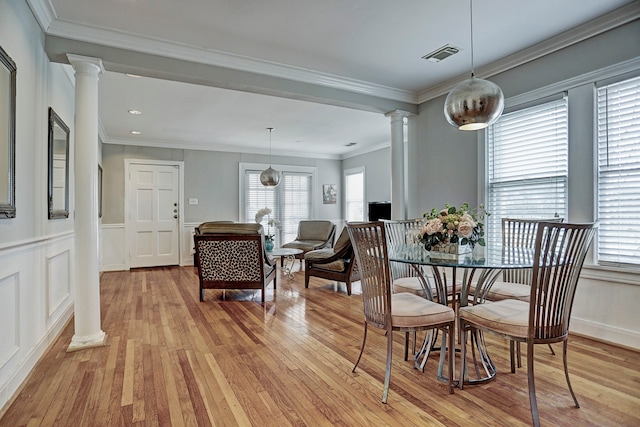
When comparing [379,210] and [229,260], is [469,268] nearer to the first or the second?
[229,260]

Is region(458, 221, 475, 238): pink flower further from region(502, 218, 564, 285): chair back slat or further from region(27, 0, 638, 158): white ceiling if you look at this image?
region(27, 0, 638, 158): white ceiling

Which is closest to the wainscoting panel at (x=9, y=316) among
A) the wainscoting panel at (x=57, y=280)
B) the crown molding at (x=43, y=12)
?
the wainscoting panel at (x=57, y=280)

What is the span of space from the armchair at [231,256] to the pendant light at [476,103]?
8.77 ft

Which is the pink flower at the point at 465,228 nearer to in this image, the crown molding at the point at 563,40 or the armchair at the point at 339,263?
the crown molding at the point at 563,40

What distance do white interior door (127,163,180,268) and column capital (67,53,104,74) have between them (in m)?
4.41

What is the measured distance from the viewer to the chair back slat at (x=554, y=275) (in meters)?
1.77

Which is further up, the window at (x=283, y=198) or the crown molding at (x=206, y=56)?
the crown molding at (x=206, y=56)

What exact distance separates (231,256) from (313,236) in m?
3.43

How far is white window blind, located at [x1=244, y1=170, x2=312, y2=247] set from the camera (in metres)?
8.09

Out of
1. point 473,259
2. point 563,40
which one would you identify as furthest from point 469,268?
point 563,40

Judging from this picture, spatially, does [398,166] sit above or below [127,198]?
above

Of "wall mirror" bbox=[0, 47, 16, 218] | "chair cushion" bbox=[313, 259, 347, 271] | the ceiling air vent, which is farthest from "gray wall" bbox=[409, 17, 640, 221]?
"wall mirror" bbox=[0, 47, 16, 218]

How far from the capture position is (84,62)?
289 cm

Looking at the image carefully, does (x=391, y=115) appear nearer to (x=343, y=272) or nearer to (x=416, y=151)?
(x=416, y=151)
